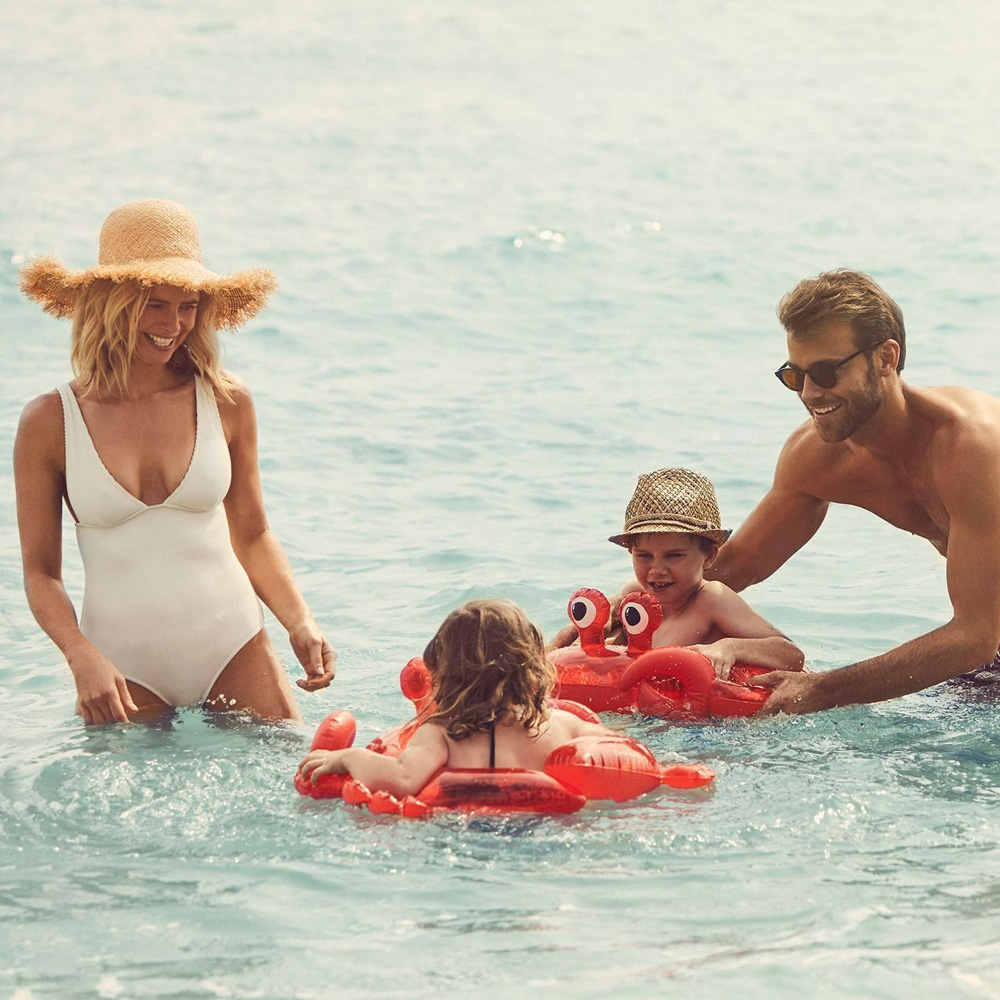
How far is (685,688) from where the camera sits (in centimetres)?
525

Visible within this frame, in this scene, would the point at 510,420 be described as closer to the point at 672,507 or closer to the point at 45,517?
the point at 672,507

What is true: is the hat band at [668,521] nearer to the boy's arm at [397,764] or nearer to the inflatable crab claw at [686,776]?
the inflatable crab claw at [686,776]

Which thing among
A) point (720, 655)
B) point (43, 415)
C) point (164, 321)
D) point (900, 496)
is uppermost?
point (164, 321)

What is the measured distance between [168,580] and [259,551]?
37cm

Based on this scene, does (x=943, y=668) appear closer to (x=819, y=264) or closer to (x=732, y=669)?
(x=732, y=669)

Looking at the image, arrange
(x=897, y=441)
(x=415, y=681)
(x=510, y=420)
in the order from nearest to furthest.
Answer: (x=415, y=681)
(x=897, y=441)
(x=510, y=420)

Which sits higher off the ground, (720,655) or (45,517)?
(45,517)

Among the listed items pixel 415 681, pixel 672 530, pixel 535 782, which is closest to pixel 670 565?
pixel 672 530

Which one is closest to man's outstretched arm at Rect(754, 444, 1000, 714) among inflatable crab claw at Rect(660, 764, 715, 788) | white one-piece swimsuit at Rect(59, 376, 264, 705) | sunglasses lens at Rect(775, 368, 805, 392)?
sunglasses lens at Rect(775, 368, 805, 392)

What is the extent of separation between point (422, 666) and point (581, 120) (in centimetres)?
2071

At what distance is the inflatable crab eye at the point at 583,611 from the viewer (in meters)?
5.54

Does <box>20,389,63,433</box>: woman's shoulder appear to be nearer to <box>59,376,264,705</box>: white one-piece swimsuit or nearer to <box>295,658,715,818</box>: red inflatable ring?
<box>59,376,264,705</box>: white one-piece swimsuit

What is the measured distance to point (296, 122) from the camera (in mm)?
23453

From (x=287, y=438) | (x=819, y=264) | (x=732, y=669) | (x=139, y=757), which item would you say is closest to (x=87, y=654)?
(x=139, y=757)
